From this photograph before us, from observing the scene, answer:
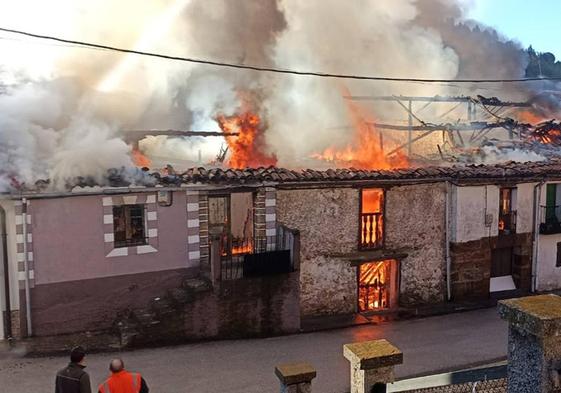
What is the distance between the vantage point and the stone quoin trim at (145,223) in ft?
44.0

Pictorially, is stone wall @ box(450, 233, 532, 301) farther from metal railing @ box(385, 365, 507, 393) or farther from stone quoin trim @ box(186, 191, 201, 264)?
metal railing @ box(385, 365, 507, 393)

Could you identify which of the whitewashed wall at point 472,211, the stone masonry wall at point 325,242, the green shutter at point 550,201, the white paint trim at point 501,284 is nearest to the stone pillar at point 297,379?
the stone masonry wall at point 325,242

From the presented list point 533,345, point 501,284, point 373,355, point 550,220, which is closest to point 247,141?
point 501,284

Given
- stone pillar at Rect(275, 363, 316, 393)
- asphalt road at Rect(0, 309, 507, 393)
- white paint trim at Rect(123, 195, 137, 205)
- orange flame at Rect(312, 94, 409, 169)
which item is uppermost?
orange flame at Rect(312, 94, 409, 169)

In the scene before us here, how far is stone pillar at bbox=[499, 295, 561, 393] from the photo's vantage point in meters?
4.36

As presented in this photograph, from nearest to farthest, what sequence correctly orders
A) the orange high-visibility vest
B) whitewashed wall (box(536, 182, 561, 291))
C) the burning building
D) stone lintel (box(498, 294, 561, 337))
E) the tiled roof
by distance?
stone lintel (box(498, 294, 561, 337)) → the orange high-visibility vest → the burning building → the tiled roof → whitewashed wall (box(536, 182, 561, 291))

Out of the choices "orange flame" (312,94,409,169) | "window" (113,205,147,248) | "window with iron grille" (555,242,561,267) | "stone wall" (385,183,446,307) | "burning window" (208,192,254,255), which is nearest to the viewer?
"window" (113,205,147,248)

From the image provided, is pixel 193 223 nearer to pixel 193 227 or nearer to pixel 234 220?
pixel 193 227

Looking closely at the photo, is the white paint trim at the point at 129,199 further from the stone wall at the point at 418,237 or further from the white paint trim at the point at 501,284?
the white paint trim at the point at 501,284

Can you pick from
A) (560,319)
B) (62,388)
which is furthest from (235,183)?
(560,319)

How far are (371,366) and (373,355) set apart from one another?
0.38ft

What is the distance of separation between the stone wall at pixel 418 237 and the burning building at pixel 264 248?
0.14ft

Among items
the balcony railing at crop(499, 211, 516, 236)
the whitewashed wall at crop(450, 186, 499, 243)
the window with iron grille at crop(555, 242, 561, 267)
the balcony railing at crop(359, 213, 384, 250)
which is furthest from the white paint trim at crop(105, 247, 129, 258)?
the window with iron grille at crop(555, 242, 561, 267)

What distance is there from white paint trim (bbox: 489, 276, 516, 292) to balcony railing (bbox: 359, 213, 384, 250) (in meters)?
4.92
